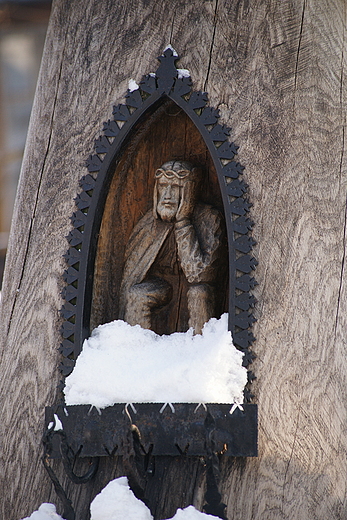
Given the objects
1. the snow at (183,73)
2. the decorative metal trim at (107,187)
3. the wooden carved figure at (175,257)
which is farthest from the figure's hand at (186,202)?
the snow at (183,73)

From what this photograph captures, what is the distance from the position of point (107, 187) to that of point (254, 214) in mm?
477

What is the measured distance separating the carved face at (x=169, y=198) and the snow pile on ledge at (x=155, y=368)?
38cm

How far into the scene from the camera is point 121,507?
6.76 feet

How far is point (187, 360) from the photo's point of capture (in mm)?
2256

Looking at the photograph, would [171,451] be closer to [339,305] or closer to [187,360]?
[187,360]

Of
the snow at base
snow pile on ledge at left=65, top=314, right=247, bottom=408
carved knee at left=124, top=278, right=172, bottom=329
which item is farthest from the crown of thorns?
the snow at base

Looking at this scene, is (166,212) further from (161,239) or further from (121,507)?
(121,507)

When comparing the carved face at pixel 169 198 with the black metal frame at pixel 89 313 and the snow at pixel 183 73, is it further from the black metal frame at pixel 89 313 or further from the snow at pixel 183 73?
the snow at pixel 183 73

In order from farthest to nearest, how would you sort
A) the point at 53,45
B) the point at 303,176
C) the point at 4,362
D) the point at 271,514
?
the point at 53,45 < the point at 4,362 < the point at 303,176 < the point at 271,514

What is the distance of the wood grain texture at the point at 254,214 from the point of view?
7.15ft

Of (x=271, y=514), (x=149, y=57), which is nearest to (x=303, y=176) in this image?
(x=149, y=57)

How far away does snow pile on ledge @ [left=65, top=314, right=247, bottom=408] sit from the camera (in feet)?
7.13

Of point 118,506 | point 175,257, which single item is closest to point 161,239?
point 175,257

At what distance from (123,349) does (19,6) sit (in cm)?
273
